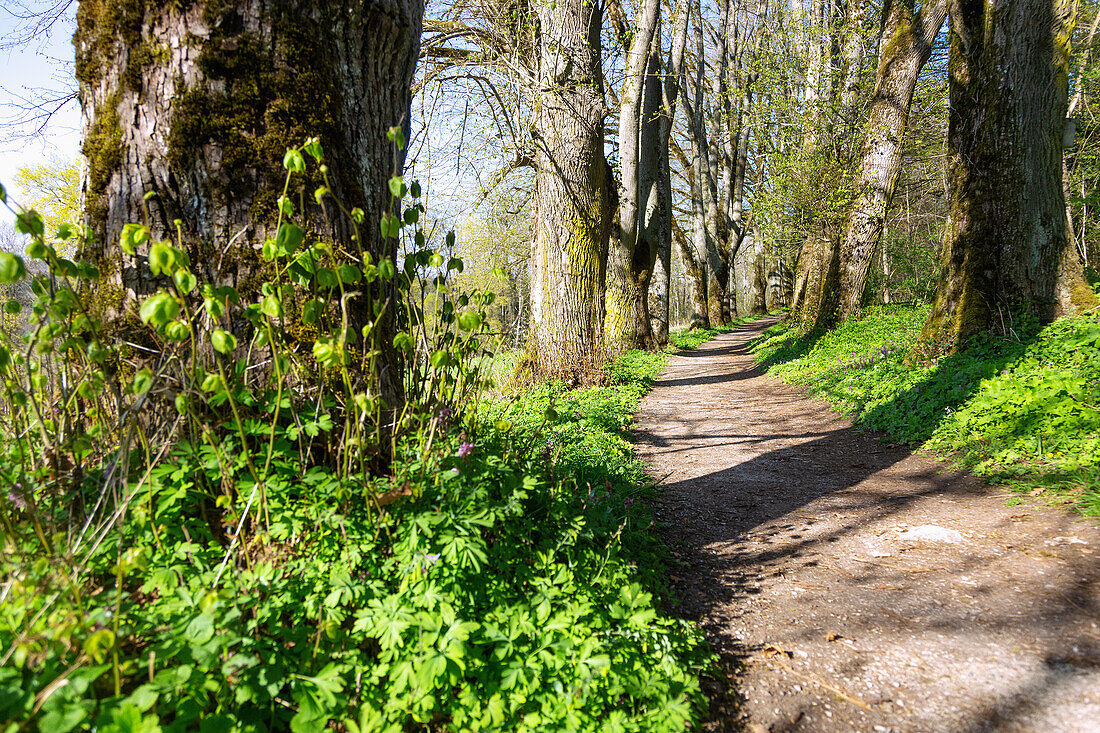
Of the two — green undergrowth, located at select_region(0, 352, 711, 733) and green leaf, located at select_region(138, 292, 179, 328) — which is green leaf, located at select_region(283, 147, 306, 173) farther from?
green undergrowth, located at select_region(0, 352, 711, 733)

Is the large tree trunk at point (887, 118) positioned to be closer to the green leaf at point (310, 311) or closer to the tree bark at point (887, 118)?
the tree bark at point (887, 118)

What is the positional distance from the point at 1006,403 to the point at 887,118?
760 cm

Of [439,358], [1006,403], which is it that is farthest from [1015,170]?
[439,358]

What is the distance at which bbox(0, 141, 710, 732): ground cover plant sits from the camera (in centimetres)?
136

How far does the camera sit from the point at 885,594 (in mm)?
2771

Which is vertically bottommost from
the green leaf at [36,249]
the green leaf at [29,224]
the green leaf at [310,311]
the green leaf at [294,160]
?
the green leaf at [310,311]

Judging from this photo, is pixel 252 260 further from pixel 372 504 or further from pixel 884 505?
pixel 884 505

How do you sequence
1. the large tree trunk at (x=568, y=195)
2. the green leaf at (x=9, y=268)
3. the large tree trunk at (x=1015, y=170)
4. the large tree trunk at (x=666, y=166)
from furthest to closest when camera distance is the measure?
the large tree trunk at (x=666, y=166), the large tree trunk at (x=568, y=195), the large tree trunk at (x=1015, y=170), the green leaf at (x=9, y=268)

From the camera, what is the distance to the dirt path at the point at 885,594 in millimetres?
2004

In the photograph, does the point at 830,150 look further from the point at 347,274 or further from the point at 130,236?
the point at 130,236

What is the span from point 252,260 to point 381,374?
2.31 feet

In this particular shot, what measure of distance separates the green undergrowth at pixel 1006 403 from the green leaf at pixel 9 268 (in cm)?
495

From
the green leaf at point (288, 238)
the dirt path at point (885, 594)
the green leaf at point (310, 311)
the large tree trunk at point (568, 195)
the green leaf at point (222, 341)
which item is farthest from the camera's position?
the large tree trunk at point (568, 195)

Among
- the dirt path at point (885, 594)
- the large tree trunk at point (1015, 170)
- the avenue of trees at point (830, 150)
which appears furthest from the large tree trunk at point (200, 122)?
the large tree trunk at point (1015, 170)
